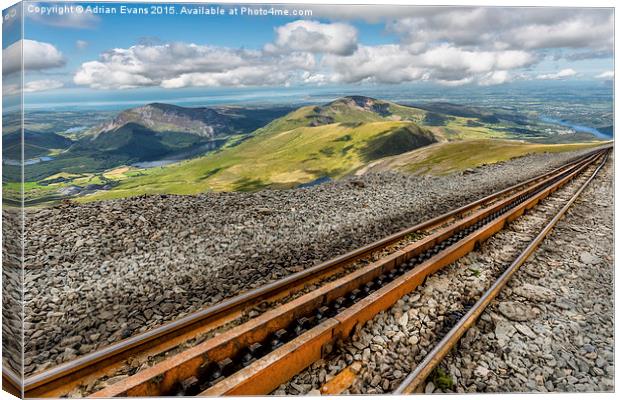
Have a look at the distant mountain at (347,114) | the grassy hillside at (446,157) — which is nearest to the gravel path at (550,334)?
the distant mountain at (347,114)

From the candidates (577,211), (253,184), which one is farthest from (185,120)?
(577,211)

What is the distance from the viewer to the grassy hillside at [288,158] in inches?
371

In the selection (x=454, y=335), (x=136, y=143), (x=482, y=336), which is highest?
(x=136, y=143)

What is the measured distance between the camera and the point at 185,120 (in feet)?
29.4

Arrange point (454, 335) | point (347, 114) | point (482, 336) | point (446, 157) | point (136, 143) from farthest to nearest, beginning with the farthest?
point (446, 157) → point (347, 114) → point (136, 143) → point (482, 336) → point (454, 335)

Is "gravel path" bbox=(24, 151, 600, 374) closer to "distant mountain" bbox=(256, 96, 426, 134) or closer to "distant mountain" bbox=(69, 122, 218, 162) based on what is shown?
"distant mountain" bbox=(69, 122, 218, 162)

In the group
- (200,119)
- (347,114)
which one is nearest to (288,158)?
(347,114)

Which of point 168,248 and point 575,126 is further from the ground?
point 575,126

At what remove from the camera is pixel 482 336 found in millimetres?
4418

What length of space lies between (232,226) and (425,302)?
4.37m

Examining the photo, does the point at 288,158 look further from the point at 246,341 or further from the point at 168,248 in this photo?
the point at 246,341

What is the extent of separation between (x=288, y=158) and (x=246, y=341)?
7.10m

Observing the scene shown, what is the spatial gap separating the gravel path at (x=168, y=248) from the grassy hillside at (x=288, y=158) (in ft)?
1.47

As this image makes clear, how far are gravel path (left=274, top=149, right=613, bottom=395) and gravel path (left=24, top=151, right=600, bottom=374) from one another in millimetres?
1973
